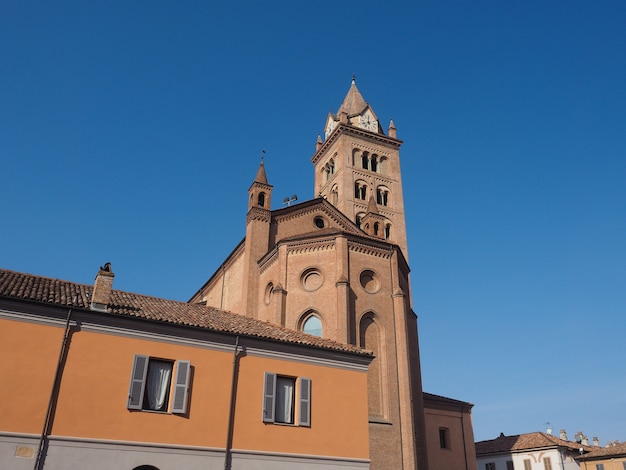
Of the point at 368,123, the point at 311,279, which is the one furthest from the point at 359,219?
the point at 311,279

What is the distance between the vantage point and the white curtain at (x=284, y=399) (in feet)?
51.3

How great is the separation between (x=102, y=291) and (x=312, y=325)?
14.1 meters

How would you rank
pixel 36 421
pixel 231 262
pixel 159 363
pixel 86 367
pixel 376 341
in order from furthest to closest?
pixel 231 262 < pixel 376 341 < pixel 159 363 < pixel 86 367 < pixel 36 421

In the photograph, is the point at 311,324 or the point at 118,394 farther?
the point at 311,324

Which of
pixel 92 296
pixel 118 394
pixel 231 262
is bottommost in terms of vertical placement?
pixel 118 394

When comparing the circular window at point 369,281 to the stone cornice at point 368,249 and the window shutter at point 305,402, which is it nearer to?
the stone cornice at point 368,249

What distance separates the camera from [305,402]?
51.7 ft

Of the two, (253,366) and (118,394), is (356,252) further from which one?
(118,394)

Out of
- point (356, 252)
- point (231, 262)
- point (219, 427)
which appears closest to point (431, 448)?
point (356, 252)

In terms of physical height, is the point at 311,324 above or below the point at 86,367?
above

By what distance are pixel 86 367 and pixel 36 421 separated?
5.32 feet

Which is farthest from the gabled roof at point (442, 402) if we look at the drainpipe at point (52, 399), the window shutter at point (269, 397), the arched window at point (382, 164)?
the drainpipe at point (52, 399)

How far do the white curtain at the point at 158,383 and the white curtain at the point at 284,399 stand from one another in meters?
3.23

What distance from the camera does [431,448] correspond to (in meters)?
35.1
